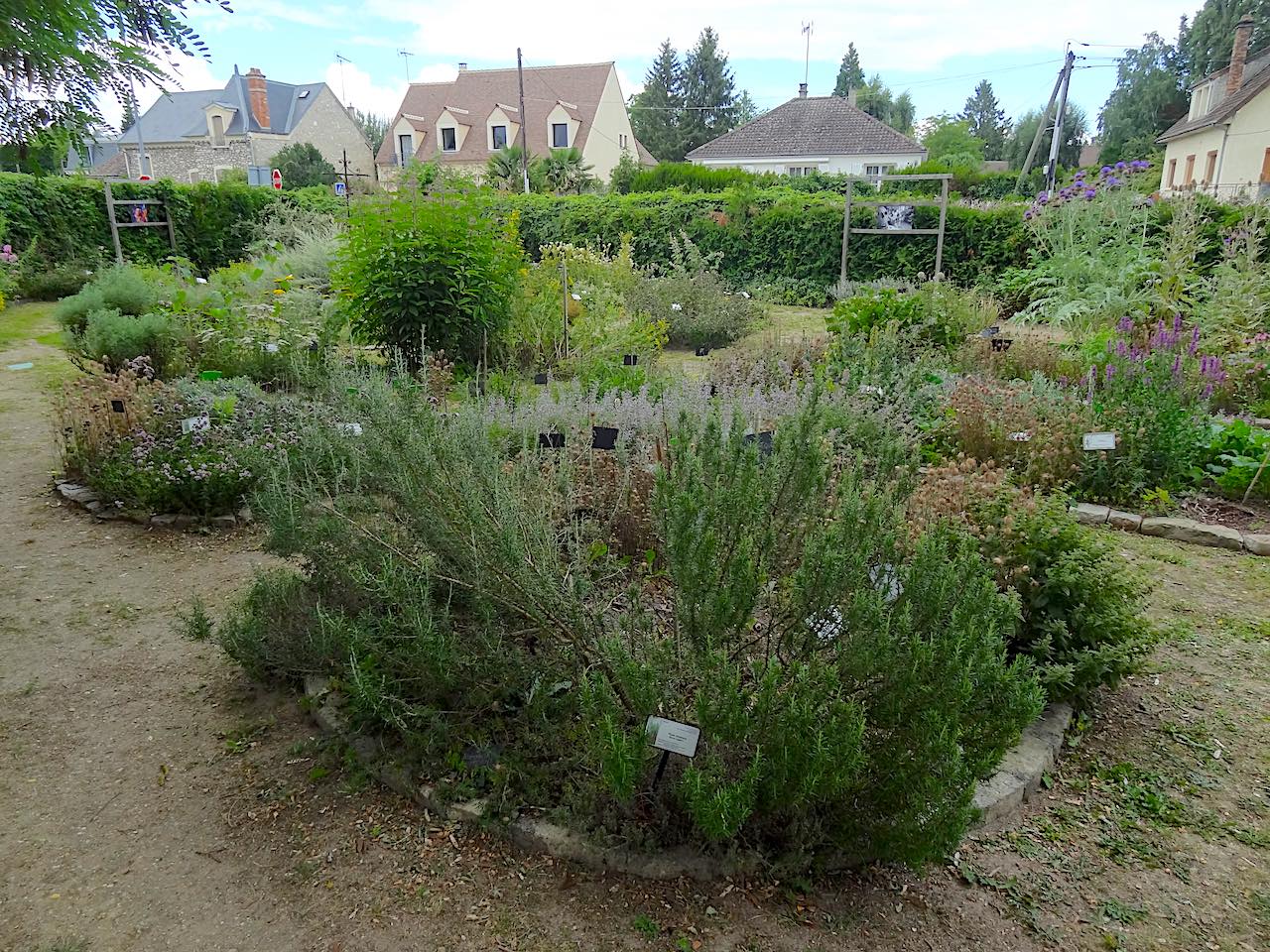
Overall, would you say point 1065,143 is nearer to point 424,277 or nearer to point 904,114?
point 904,114

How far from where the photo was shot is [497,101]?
116ft

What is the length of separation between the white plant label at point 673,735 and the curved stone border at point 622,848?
334 mm

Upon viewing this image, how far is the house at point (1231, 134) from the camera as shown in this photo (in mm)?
22156

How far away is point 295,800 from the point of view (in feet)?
7.74

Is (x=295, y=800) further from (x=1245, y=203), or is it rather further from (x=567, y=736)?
(x=1245, y=203)

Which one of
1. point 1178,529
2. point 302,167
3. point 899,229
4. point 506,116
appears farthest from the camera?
point 506,116

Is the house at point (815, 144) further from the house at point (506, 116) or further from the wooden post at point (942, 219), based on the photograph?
the wooden post at point (942, 219)

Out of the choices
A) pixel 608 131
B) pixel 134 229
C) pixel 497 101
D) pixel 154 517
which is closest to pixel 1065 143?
pixel 608 131

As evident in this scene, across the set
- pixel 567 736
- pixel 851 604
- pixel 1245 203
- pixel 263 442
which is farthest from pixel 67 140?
pixel 1245 203

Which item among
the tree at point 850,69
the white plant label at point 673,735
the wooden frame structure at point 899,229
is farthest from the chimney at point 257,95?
the tree at point 850,69

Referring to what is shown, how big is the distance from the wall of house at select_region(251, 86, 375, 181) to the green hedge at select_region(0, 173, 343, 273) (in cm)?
2046

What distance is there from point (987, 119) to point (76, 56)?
271 ft

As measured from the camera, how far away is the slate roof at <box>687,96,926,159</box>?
3350 centimetres

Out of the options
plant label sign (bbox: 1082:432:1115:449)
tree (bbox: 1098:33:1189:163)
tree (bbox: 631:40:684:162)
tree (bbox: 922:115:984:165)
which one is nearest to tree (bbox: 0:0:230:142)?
plant label sign (bbox: 1082:432:1115:449)
